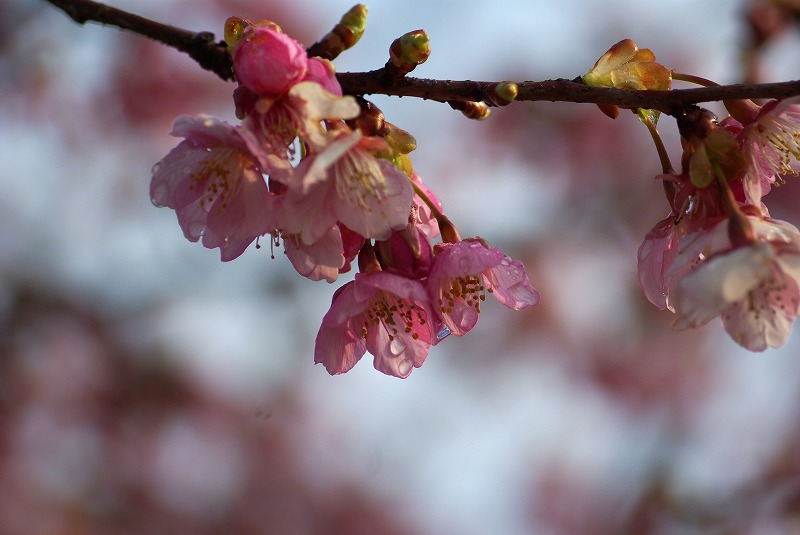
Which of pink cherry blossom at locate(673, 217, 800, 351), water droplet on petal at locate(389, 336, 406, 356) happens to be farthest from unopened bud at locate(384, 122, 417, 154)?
pink cherry blossom at locate(673, 217, 800, 351)

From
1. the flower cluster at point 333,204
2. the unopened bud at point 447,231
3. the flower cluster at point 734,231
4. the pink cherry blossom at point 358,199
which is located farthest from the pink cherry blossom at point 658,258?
the pink cherry blossom at point 358,199

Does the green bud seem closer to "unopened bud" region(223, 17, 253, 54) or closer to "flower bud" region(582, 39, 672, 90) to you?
"unopened bud" region(223, 17, 253, 54)

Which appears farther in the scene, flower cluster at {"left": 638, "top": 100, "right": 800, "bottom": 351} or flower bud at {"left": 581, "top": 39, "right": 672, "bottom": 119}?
flower bud at {"left": 581, "top": 39, "right": 672, "bottom": 119}

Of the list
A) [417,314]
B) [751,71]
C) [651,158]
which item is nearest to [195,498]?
[651,158]

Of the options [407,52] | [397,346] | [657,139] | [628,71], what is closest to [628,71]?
[628,71]

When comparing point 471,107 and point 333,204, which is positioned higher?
point 471,107

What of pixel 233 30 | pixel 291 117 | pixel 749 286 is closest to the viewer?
pixel 749 286

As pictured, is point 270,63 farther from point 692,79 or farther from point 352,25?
point 692,79
